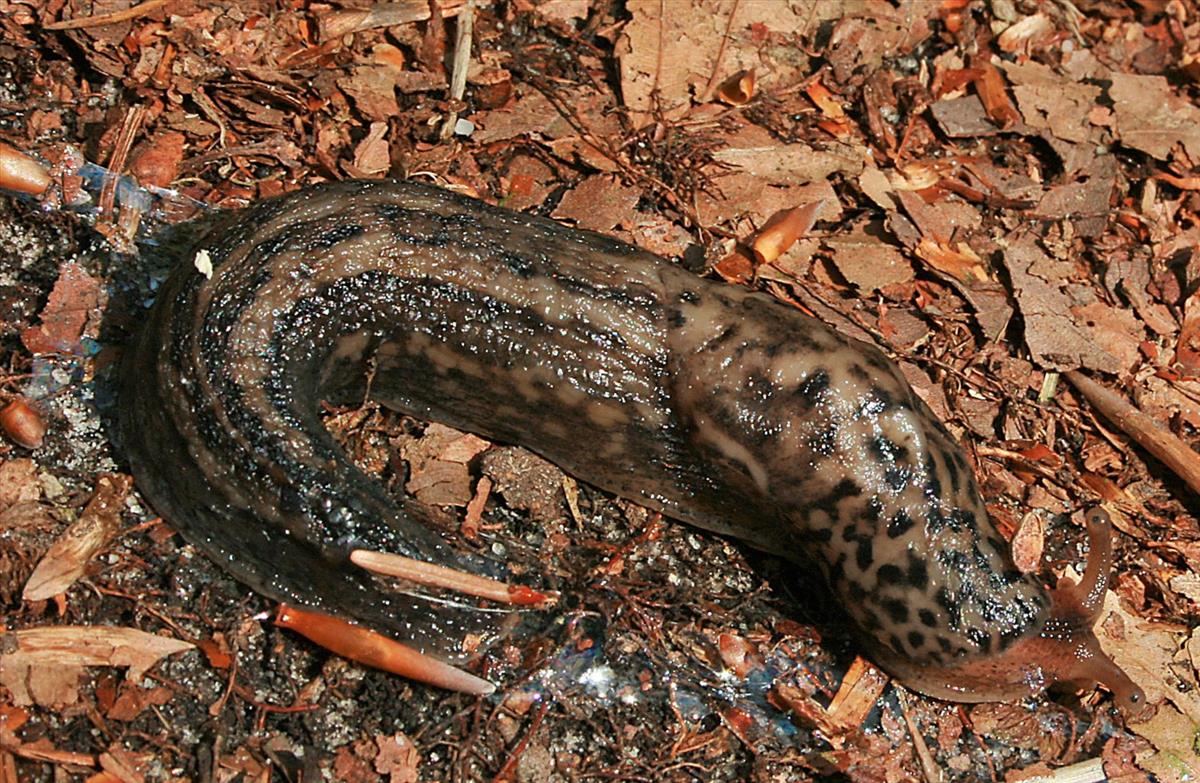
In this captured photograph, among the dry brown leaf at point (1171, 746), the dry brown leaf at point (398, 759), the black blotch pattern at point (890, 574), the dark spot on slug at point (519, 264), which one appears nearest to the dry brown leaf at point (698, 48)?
the dark spot on slug at point (519, 264)

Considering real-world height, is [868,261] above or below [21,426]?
above

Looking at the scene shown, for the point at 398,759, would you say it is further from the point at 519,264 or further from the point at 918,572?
the point at 918,572

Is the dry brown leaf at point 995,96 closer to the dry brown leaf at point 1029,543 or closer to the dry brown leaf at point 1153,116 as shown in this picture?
the dry brown leaf at point 1153,116

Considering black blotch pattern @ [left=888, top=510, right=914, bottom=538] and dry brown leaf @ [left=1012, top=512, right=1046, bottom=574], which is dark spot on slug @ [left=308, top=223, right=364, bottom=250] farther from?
dry brown leaf @ [left=1012, top=512, right=1046, bottom=574]

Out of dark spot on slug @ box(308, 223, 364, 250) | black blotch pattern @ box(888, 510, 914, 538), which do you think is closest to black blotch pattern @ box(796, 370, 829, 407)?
black blotch pattern @ box(888, 510, 914, 538)

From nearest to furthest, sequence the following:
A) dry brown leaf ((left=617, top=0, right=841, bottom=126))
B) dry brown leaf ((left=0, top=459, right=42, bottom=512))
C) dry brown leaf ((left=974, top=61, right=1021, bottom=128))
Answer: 1. dry brown leaf ((left=0, top=459, right=42, bottom=512))
2. dry brown leaf ((left=617, top=0, right=841, bottom=126))
3. dry brown leaf ((left=974, top=61, right=1021, bottom=128))

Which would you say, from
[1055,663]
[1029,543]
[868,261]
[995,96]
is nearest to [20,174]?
[868,261]
